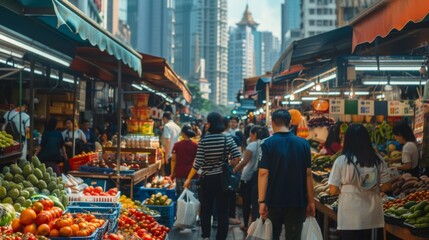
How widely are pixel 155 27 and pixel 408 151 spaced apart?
128465mm

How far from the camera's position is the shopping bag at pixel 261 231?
18.6 feet

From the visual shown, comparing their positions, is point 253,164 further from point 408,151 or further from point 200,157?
point 408,151

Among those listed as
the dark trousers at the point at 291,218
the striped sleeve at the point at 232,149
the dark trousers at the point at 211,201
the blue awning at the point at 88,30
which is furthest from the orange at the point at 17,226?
the striped sleeve at the point at 232,149

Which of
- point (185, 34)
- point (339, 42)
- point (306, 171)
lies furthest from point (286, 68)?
point (185, 34)

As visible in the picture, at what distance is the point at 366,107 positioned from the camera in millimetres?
9281

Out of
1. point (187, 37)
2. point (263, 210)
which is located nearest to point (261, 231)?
point (263, 210)

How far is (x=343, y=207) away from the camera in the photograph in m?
5.76

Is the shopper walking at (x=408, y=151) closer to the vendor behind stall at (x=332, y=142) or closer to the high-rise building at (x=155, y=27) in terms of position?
the vendor behind stall at (x=332, y=142)

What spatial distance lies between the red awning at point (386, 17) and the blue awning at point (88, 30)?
2.85 meters

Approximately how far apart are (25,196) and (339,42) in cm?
521

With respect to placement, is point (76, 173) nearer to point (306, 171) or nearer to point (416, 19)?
point (306, 171)

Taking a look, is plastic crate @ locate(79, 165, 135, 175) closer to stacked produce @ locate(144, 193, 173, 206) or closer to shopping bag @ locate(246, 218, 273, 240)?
stacked produce @ locate(144, 193, 173, 206)

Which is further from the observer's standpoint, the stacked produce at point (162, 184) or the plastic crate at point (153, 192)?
the stacked produce at point (162, 184)

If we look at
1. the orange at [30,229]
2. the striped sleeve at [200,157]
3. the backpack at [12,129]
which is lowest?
the orange at [30,229]
